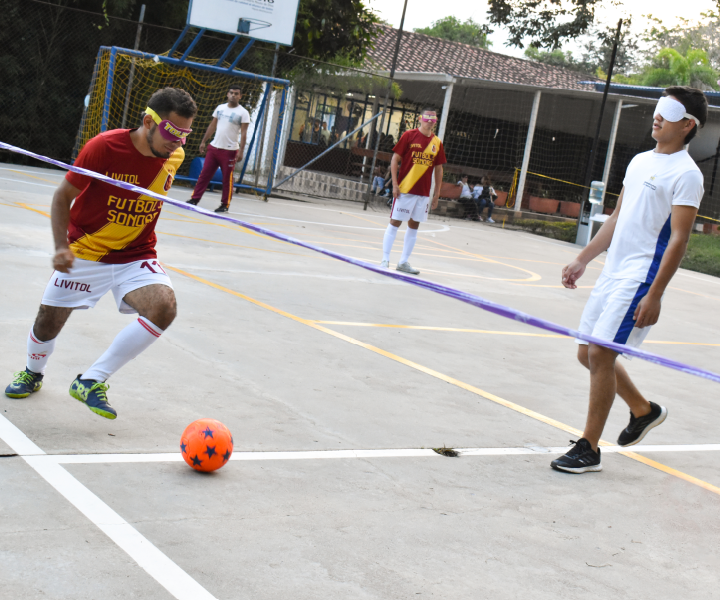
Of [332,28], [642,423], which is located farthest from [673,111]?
[332,28]

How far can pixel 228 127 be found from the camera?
1341 centimetres

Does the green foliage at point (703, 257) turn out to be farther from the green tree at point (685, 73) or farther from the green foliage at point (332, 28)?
the green tree at point (685, 73)

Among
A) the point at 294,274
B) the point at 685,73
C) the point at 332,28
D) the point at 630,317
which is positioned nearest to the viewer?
the point at 630,317

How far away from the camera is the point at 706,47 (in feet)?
→ 188

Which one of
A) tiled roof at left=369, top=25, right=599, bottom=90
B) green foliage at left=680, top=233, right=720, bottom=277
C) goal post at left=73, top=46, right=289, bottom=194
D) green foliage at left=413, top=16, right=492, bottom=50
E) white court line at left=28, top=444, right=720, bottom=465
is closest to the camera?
white court line at left=28, top=444, right=720, bottom=465

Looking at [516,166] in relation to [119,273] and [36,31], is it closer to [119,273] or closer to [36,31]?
[36,31]

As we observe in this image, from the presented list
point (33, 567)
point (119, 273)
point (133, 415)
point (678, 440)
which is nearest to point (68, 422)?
point (133, 415)

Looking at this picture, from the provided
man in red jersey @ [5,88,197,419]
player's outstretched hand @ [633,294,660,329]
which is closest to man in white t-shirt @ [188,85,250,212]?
man in red jersey @ [5,88,197,419]

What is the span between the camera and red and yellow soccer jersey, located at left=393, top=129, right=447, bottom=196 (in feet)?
34.1

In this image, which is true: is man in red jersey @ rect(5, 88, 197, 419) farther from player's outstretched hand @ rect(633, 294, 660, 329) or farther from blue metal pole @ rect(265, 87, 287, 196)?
blue metal pole @ rect(265, 87, 287, 196)

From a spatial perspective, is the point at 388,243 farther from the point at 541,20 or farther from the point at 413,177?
the point at 541,20

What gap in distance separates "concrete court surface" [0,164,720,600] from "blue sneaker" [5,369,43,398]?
0.19ft

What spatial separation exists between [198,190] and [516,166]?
18.8 metres

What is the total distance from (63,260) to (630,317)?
Result: 2.70 metres
